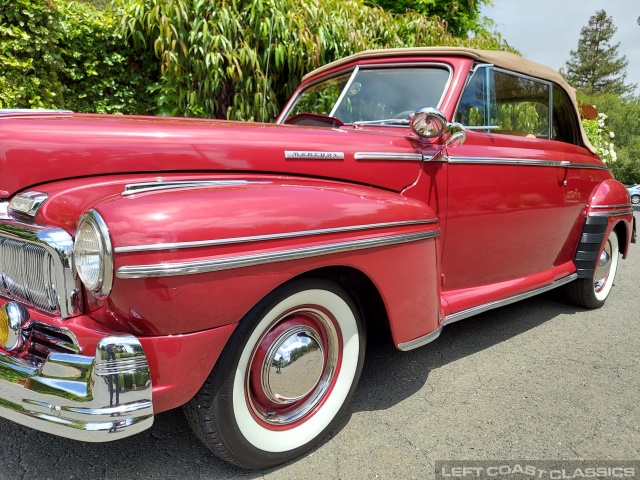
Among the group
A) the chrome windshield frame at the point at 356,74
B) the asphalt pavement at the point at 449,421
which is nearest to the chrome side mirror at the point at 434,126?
the chrome windshield frame at the point at 356,74

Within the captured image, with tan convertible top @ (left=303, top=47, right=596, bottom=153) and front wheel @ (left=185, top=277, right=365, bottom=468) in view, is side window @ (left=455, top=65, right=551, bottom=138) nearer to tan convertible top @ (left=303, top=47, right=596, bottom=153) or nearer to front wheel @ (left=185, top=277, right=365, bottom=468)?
tan convertible top @ (left=303, top=47, right=596, bottom=153)

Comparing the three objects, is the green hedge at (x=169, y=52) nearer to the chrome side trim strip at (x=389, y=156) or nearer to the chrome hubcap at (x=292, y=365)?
the chrome side trim strip at (x=389, y=156)

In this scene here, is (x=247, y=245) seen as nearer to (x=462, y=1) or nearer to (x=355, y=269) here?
(x=355, y=269)

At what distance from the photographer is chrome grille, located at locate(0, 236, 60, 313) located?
5.06 ft

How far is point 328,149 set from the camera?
6.97 ft

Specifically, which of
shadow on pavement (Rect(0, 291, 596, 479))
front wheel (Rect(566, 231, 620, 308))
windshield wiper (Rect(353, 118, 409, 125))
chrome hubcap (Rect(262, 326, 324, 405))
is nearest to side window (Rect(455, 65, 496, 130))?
windshield wiper (Rect(353, 118, 409, 125))

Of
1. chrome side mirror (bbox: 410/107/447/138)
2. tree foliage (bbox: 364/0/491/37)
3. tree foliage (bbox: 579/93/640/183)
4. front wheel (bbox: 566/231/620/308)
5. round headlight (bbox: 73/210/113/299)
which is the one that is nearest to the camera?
round headlight (bbox: 73/210/113/299)

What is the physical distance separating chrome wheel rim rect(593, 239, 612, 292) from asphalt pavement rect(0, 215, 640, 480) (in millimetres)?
679

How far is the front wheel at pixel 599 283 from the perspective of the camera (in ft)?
12.3

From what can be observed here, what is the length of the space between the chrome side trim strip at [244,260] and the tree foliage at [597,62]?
4804 cm

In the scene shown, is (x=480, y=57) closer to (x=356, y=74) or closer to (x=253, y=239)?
(x=356, y=74)

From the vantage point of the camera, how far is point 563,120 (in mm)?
3541

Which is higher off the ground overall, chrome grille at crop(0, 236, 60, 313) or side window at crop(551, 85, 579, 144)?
side window at crop(551, 85, 579, 144)

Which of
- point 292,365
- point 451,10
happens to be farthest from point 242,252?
point 451,10
